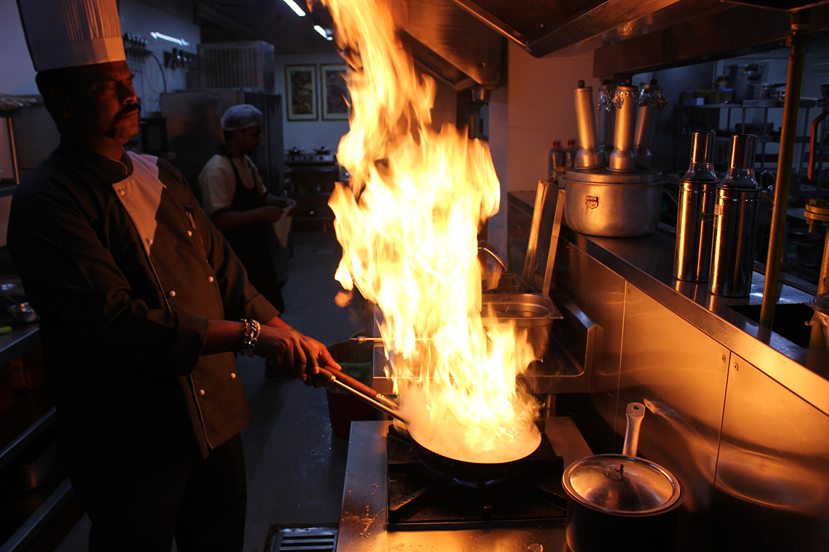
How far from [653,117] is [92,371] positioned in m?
2.04

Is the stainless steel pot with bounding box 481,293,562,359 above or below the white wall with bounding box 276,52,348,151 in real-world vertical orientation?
below

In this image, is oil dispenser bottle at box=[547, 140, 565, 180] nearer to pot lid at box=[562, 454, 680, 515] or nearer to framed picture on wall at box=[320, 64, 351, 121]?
pot lid at box=[562, 454, 680, 515]

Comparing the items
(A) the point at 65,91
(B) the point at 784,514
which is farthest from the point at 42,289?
(B) the point at 784,514

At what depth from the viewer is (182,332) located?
5.40 feet

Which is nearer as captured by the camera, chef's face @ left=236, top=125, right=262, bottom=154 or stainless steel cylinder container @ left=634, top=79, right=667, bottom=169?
stainless steel cylinder container @ left=634, top=79, right=667, bottom=169

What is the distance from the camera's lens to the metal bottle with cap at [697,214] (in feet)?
4.97

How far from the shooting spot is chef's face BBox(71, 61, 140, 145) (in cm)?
171

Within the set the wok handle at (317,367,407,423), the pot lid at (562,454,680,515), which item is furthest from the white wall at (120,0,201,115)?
the pot lid at (562,454,680,515)

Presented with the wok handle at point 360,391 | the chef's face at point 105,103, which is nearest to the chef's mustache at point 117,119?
the chef's face at point 105,103

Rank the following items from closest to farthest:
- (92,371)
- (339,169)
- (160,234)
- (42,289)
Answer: (42,289), (92,371), (160,234), (339,169)

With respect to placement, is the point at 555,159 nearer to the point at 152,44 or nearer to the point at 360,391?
the point at 360,391

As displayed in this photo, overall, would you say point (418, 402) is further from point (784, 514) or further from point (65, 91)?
point (65, 91)

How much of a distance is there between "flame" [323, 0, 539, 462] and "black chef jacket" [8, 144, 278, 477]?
0.62 m

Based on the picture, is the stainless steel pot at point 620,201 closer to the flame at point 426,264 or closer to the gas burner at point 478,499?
the flame at point 426,264
